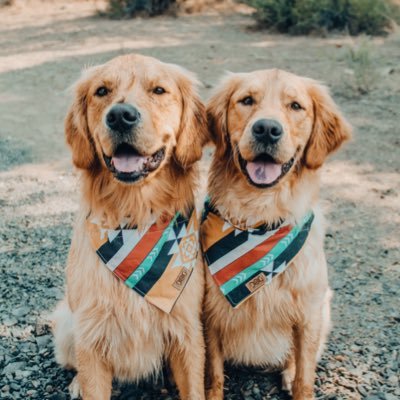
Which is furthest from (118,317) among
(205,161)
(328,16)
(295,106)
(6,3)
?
(6,3)

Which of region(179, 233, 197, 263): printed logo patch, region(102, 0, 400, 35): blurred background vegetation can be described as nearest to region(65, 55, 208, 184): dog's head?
region(179, 233, 197, 263): printed logo patch

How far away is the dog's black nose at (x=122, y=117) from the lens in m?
2.60

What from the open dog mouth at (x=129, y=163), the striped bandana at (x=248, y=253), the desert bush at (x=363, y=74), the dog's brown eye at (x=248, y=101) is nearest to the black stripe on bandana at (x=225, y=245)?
the striped bandana at (x=248, y=253)

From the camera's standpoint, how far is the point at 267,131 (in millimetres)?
2773

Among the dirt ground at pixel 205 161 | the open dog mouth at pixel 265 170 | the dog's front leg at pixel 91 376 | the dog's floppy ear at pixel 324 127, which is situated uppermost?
the dog's floppy ear at pixel 324 127

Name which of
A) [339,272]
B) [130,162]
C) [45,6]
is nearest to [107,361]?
[130,162]

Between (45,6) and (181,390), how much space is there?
14628mm

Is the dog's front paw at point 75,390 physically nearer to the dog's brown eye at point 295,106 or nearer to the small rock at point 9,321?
the small rock at point 9,321

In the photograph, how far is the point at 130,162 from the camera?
269cm

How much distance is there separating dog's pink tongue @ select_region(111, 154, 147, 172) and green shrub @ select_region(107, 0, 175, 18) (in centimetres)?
1218

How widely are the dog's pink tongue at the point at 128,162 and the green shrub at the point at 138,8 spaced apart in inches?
479

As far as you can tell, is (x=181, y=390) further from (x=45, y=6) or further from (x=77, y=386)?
(x=45, y=6)

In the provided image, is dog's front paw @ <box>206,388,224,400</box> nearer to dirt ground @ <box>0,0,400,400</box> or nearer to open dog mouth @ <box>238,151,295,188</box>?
dirt ground @ <box>0,0,400,400</box>

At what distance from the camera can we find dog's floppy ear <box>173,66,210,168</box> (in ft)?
9.40
